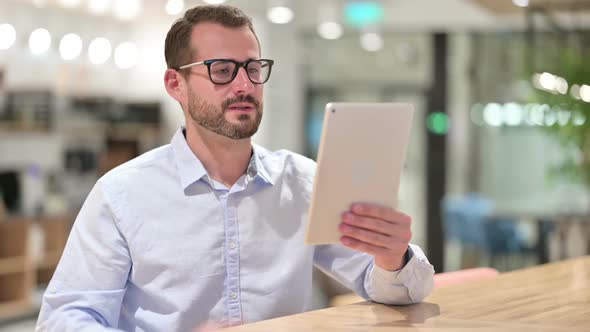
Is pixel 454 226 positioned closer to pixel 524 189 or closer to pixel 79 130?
pixel 524 189

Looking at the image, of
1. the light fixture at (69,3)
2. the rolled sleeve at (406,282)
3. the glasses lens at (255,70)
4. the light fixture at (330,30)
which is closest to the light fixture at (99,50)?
the light fixture at (69,3)

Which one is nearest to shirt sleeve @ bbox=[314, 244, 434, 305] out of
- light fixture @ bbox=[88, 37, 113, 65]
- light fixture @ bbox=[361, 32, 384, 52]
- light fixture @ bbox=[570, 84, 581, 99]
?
A: light fixture @ bbox=[570, 84, 581, 99]

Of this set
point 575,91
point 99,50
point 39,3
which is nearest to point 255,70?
point 575,91

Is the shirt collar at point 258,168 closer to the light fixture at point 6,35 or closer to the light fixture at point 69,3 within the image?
the light fixture at point 6,35

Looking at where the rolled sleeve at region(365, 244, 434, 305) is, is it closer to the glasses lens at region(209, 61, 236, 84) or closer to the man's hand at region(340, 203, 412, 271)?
the man's hand at region(340, 203, 412, 271)

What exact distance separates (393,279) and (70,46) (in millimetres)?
7968

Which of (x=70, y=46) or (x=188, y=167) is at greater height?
(x=70, y=46)

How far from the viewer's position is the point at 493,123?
1022cm

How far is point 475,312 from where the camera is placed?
2.05m

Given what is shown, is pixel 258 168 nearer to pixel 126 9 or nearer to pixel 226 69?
pixel 226 69

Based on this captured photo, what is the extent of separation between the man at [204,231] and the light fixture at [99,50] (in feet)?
25.5

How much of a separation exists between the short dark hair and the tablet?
1.82 ft

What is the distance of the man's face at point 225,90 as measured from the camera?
2.18m

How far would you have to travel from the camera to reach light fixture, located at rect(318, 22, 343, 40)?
10.5 m
